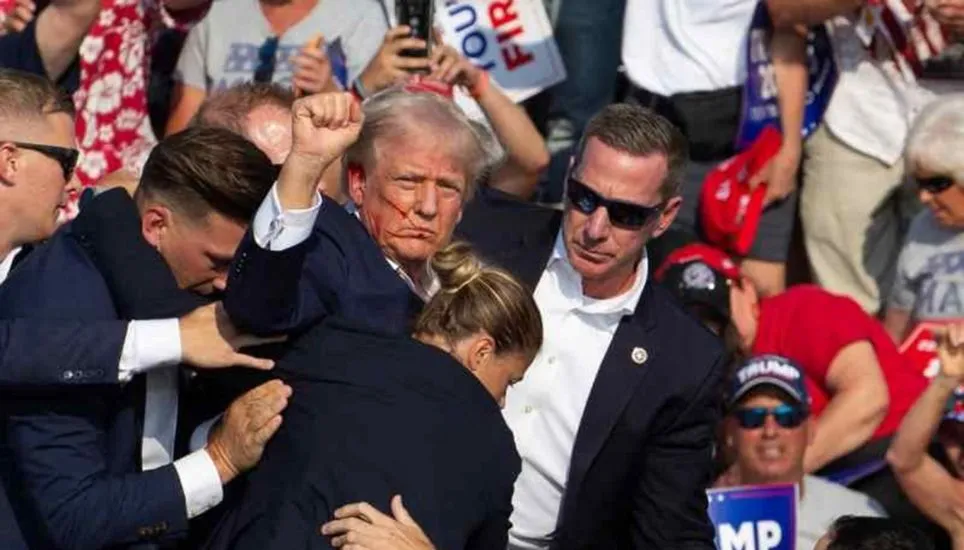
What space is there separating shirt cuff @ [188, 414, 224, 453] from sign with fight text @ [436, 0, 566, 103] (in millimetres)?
3047

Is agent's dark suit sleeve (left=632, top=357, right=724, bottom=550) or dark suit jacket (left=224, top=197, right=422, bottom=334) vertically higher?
dark suit jacket (left=224, top=197, right=422, bottom=334)

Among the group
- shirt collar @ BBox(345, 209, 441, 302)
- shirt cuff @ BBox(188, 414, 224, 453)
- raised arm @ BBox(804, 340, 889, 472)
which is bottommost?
raised arm @ BBox(804, 340, 889, 472)

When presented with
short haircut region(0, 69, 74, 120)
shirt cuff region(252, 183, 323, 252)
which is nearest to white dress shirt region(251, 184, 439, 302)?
shirt cuff region(252, 183, 323, 252)

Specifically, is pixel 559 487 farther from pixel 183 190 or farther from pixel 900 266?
pixel 900 266

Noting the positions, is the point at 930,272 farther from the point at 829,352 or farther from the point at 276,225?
the point at 276,225

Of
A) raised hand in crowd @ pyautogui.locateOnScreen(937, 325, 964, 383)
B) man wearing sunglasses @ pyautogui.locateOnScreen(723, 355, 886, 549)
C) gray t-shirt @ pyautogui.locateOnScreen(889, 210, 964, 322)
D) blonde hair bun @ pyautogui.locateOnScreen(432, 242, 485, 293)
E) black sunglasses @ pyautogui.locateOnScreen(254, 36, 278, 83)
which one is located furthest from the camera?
black sunglasses @ pyautogui.locateOnScreen(254, 36, 278, 83)

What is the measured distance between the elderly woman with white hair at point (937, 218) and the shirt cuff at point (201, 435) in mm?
2994

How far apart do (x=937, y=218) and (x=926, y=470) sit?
93 cm

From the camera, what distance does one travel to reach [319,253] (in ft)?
15.5

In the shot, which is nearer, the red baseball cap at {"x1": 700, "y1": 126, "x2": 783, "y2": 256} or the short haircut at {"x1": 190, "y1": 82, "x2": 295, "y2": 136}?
the short haircut at {"x1": 190, "y1": 82, "x2": 295, "y2": 136}

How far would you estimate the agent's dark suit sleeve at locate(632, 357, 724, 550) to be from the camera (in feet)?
18.5

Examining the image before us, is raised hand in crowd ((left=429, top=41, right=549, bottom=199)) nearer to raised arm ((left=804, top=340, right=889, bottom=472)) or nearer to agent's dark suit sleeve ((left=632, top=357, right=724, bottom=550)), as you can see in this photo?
raised arm ((left=804, top=340, right=889, bottom=472))

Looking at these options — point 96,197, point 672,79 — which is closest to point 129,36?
point 672,79

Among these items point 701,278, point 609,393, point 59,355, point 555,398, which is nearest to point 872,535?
point 609,393
